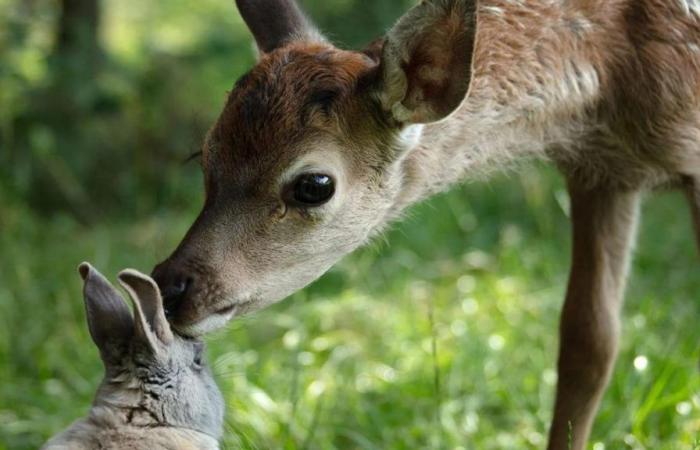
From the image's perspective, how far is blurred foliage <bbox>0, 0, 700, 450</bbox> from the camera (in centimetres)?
555

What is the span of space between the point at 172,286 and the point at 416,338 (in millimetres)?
2768

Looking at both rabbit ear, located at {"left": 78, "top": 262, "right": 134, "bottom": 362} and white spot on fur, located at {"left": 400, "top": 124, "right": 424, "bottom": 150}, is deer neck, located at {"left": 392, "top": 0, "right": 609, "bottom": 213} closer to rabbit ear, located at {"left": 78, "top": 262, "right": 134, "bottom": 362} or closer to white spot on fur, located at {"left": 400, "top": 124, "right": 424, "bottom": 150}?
white spot on fur, located at {"left": 400, "top": 124, "right": 424, "bottom": 150}

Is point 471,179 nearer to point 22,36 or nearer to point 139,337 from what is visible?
point 139,337

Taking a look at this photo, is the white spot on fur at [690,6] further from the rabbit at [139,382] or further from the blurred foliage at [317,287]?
the rabbit at [139,382]

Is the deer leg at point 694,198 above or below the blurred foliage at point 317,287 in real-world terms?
above

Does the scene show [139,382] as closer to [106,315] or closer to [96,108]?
[106,315]

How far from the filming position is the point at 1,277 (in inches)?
304

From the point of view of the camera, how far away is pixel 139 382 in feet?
11.8

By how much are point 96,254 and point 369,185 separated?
378 centimetres

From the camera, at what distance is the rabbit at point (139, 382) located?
11.6ft

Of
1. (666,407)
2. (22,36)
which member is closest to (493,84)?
(666,407)

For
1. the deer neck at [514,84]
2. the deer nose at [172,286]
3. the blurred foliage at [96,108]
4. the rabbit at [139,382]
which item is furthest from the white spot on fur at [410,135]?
the blurred foliage at [96,108]

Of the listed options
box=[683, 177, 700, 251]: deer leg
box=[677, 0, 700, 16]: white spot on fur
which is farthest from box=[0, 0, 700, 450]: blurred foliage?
box=[677, 0, 700, 16]: white spot on fur

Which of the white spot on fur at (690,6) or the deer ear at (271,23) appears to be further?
the deer ear at (271,23)
